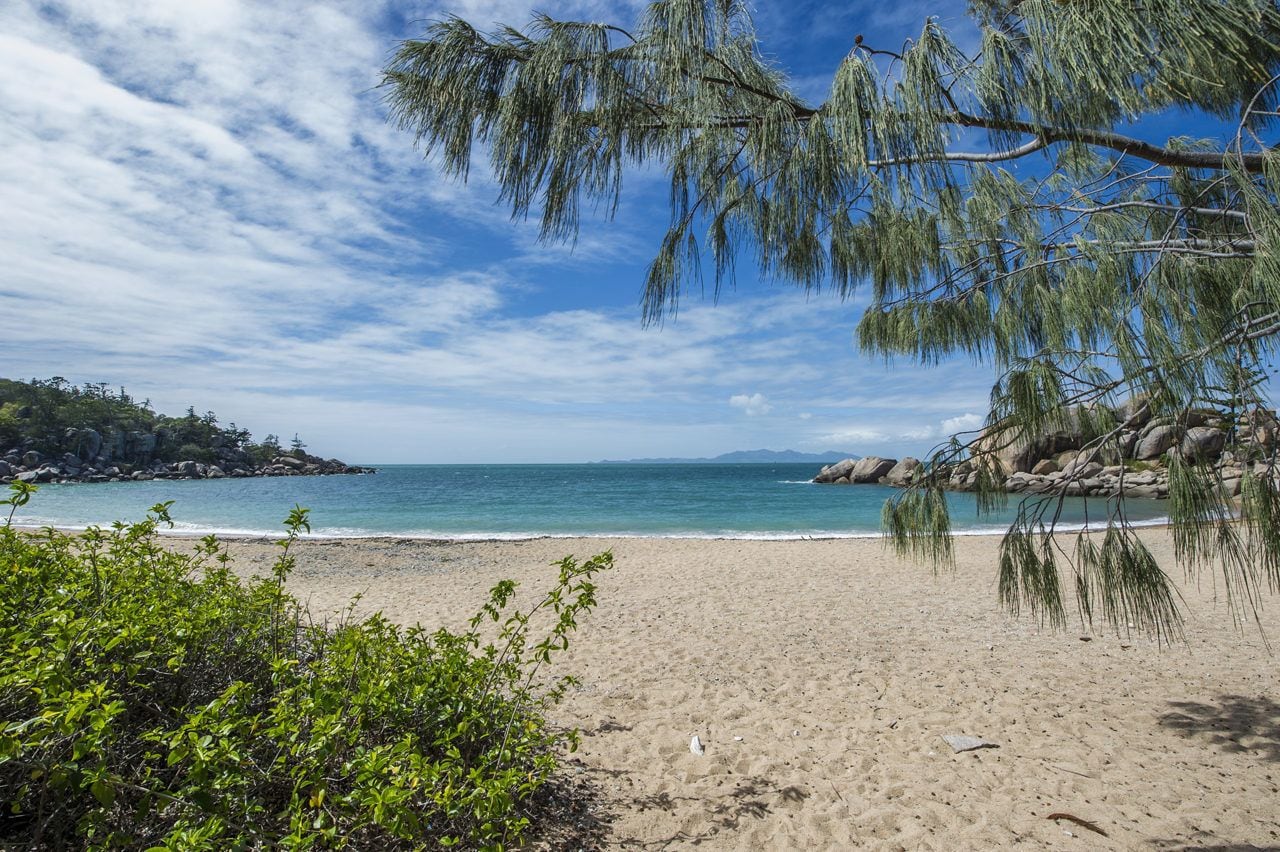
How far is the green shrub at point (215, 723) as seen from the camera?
1.38 m

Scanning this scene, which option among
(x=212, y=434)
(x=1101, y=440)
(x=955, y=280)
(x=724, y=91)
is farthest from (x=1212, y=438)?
(x=212, y=434)

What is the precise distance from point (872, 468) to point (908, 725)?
42862 millimetres

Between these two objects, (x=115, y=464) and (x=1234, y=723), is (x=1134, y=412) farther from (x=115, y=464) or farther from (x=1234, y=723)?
(x=115, y=464)

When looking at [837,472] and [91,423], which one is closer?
[837,472]

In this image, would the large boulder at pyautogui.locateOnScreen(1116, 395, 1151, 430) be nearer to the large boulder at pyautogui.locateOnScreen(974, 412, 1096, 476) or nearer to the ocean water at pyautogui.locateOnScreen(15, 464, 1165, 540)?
the large boulder at pyautogui.locateOnScreen(974, 412, 1096, 476)

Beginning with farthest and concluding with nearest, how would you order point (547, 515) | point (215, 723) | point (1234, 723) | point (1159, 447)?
point (547, 515), point (1234, 723), point (1159, 447), point (215, 723)

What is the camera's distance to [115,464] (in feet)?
188

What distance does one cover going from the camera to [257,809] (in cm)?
A: 152

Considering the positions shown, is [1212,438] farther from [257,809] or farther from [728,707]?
[728,707]

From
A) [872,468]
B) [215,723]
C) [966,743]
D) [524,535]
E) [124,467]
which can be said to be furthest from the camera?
[124,467]

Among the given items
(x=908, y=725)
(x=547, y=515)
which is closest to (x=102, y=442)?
(x=547, y=515)

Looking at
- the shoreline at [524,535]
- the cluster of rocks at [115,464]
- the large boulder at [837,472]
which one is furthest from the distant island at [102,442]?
the large boulder at [837,472]

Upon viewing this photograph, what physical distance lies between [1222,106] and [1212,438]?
61.4 inches

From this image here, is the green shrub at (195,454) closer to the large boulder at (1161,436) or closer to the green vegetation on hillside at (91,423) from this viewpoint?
the green vegetation on hillside at (91,423)
